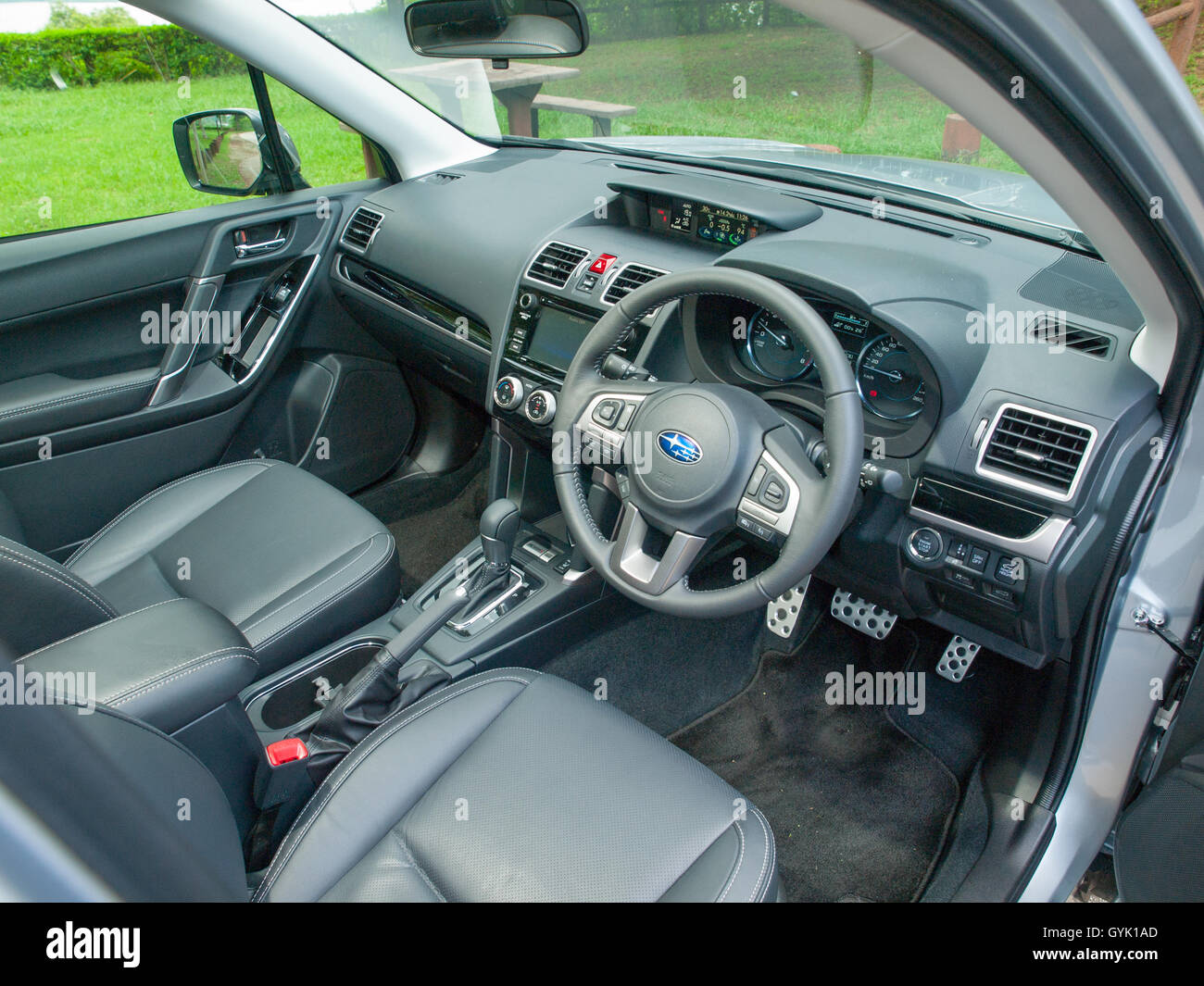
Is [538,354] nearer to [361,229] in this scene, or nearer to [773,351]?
[773,351]

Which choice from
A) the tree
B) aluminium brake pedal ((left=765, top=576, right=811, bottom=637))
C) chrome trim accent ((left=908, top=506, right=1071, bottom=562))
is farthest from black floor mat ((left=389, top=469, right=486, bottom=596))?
the tree

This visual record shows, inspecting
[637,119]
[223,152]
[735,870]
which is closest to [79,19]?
[223,152]

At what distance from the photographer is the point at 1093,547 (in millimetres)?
1487

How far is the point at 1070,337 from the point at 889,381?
12.3 inches

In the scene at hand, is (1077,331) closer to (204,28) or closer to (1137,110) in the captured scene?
(1137,110)

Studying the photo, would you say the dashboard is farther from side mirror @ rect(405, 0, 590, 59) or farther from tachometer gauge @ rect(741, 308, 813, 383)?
side mirror @ rect(405, 0, 590, 59)

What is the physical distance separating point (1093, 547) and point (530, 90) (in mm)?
2388

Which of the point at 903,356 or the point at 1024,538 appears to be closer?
the point at 1024,538

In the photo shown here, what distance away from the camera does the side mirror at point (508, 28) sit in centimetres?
167

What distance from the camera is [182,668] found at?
126 centimetres

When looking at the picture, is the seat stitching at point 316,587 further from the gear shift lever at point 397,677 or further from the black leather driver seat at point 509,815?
the black leather driver seat at point 509,815

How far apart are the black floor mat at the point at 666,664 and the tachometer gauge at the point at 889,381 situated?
36.0 inches

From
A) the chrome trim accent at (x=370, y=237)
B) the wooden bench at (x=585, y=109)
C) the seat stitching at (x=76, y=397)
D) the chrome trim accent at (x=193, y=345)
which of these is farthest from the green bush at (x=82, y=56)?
the seat stitching at (x=76, y=397)

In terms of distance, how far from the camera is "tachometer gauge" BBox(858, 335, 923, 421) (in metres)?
1.60
